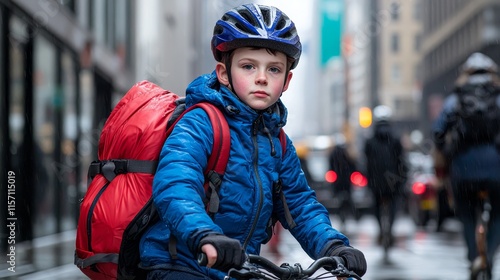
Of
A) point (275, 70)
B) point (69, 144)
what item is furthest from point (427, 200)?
point (275, 70)

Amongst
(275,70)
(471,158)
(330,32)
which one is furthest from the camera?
(330,32)

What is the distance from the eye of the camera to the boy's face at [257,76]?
3.43 m

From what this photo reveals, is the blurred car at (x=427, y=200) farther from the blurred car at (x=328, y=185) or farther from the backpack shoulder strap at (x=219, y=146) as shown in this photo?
the backpack shoulder strap at (x=219, y=146)

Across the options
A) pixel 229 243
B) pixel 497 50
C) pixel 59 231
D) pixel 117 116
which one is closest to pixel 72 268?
pixel 59 231

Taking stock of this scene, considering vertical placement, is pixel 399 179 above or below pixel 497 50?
below

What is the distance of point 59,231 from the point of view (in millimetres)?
18516

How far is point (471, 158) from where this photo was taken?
8094 millimetres

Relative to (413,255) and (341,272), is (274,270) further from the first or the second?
(413,255)

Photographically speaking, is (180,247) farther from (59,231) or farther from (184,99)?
(59,231)

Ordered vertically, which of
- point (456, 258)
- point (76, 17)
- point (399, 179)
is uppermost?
point (76, 17)

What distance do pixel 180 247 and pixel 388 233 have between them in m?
10.4

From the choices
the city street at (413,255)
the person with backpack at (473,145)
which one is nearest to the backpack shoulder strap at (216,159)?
the person with backpack at (473,145)

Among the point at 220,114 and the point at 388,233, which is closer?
the point at 220,114

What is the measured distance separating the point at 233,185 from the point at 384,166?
10.9 meters
